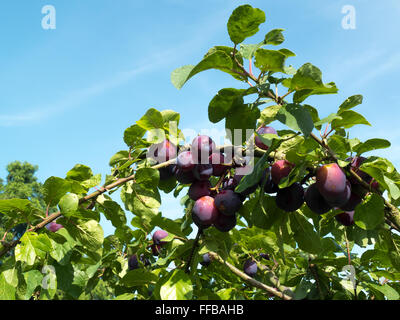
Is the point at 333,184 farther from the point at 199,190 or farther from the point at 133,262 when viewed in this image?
the point at 133,262

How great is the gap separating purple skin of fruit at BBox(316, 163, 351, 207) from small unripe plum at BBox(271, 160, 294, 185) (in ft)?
0.26

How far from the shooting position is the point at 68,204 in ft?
3.53

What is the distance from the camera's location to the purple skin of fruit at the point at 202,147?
3.47 ft

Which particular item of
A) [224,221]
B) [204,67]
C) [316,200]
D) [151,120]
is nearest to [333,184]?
[316,200]

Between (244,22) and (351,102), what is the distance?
1.16 feet

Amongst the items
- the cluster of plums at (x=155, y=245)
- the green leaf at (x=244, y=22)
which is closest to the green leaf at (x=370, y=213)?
the green leaf at (x=244, y=22)

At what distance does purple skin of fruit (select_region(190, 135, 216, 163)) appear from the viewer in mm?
1059

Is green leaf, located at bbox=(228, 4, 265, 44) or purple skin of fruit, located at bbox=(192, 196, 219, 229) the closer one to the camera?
green leaf, located at bbox=(228, 4, 265, 44)

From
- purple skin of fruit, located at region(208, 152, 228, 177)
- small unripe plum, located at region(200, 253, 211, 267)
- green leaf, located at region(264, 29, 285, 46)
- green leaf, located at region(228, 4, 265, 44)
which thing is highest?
green leaf, located at region(228, 4, 265, 44)

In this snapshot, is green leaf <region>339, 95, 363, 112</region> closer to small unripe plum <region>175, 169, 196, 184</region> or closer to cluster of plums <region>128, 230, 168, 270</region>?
small unripe plum <region>175, 169, 196, 184</region>

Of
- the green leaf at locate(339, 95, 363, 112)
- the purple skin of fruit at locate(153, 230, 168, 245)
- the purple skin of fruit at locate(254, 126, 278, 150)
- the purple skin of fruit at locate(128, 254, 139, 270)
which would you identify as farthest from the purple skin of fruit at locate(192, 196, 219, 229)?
the purple skin of fruit at locate(128, 254, 139, 270)

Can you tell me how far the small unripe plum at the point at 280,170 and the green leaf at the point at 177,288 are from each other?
40 cm

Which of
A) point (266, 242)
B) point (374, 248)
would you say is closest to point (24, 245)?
point (266, 242)
